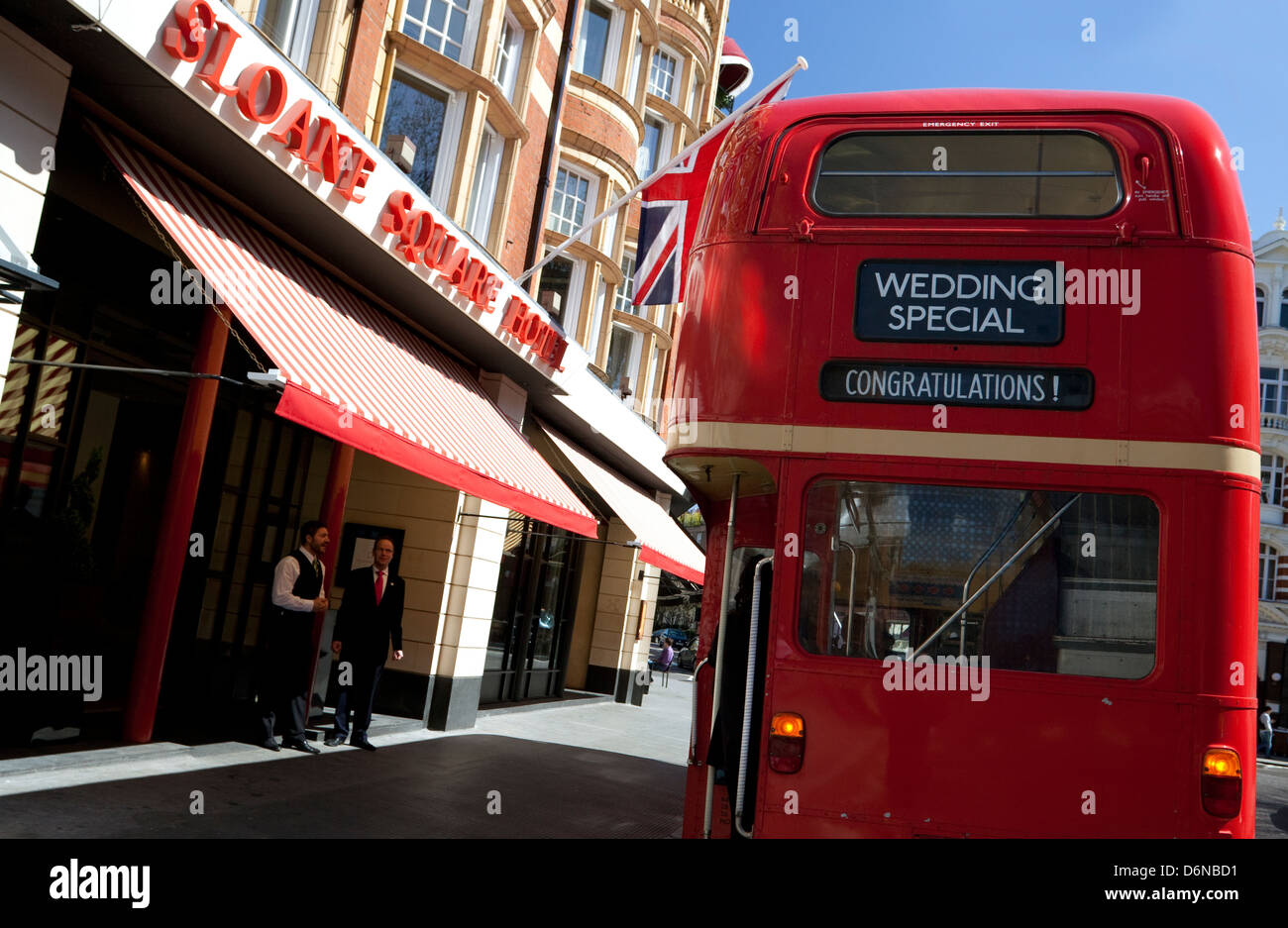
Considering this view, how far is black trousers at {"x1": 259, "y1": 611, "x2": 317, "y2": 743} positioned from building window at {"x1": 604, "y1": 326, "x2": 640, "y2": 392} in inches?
498

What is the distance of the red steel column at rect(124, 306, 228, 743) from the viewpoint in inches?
305

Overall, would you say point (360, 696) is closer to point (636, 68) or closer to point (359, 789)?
point (359, 789)

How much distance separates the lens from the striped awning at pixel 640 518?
1384cm

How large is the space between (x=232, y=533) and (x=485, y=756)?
3296 mm

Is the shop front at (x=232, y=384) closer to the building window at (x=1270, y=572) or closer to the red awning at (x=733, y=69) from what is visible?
the red awning at (x=733, y=69)

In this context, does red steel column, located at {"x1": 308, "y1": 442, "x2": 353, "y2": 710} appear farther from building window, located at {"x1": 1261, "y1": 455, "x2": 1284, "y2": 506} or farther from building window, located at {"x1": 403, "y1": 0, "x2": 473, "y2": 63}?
building window, located at {"x1": 1261, "y1": 455, "x2": 1284, "y2": 506}

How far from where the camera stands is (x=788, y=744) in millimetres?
4883

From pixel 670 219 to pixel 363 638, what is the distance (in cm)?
543

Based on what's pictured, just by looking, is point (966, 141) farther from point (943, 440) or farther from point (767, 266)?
point (943, 440)

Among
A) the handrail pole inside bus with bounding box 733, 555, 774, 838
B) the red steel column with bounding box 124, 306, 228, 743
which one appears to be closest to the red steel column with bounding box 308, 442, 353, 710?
the red steel column with bounding box 124, 306, 228, 743

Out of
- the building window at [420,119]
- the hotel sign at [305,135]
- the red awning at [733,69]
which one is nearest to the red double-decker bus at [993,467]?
the hotel sign at [305,135]
